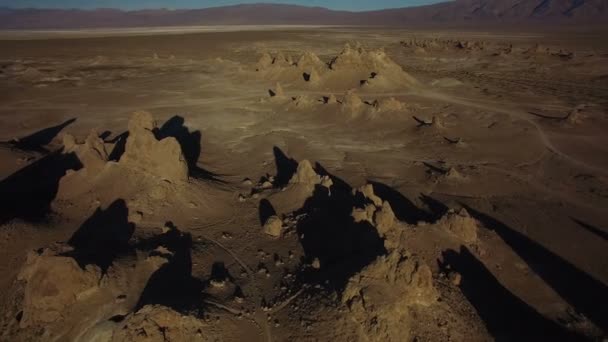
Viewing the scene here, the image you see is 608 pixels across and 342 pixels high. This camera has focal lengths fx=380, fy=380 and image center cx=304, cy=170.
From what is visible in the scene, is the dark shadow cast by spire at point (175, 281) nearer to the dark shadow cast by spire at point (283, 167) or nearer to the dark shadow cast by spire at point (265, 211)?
the dark shadow cast by spire at point (265, 211)

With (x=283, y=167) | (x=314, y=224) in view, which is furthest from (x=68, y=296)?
(x=283, y=167)

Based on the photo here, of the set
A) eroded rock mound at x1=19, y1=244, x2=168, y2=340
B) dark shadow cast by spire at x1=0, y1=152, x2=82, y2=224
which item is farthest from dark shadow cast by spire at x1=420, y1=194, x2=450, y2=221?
dark shadow cast by spire at x1=0, y1=152, x2=82, y2=224

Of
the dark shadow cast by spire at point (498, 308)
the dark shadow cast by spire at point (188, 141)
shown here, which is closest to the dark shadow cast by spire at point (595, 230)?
the dark shadow cast by spire at point (498, 308)

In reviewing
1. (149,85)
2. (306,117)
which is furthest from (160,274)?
(149,85)

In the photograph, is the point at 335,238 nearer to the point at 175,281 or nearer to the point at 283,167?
the point at 175,281

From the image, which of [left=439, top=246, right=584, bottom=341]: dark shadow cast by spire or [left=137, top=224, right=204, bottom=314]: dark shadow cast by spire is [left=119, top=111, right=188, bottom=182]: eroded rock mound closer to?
[left=137, top=224, right=204, bottom=314]: dark shadow cast by spire

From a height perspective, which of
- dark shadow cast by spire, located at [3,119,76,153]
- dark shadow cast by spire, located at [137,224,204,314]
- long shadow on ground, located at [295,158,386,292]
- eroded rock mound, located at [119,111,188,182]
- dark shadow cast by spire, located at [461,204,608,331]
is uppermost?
eroded rock mound, located at [119,111,188,182]

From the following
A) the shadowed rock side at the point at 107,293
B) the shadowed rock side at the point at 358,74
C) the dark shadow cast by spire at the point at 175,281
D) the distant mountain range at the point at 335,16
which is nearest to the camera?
the shadowed rock side at the point at 107,293
